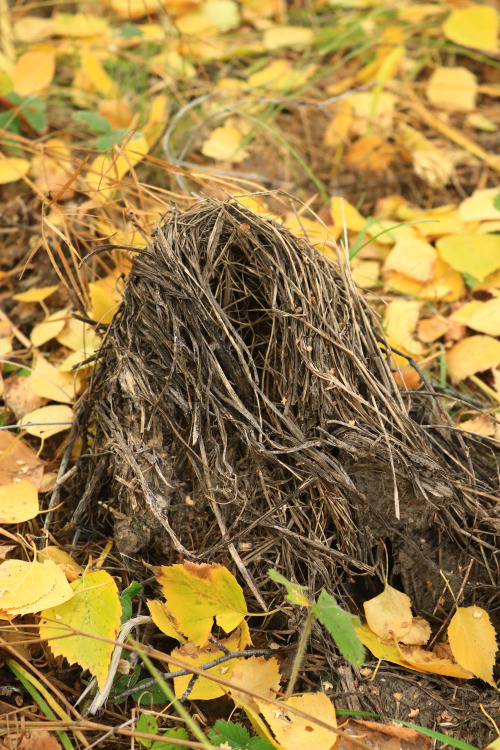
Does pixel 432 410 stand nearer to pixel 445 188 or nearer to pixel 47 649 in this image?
pixel 47 649

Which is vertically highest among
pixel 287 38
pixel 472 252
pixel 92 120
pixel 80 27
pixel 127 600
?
pixel 80 27

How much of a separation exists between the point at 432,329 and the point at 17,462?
1.03 m

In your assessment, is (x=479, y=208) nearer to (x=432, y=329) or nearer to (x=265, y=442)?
(x=432, y=329)

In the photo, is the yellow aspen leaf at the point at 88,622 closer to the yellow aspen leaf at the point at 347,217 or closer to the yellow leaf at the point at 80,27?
the yellow aspen leaf at the point at 347,217

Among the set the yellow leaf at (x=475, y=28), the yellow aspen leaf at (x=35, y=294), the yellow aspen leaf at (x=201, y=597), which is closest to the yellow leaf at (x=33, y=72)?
the yellow aspen leaf at (x=35, y=294)

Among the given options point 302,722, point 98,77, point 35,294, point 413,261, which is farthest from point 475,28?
point 302,722

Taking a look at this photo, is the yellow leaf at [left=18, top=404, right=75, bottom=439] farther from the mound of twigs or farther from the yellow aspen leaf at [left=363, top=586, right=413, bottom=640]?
the yellow aspen leaf at [left=363, top=586, right=413, bottom=640]

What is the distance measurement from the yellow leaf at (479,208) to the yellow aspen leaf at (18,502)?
1.37 m

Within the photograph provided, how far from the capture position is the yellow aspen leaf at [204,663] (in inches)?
38.0

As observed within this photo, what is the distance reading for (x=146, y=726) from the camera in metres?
0.94

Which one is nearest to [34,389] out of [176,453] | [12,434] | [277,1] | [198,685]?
[12,434]

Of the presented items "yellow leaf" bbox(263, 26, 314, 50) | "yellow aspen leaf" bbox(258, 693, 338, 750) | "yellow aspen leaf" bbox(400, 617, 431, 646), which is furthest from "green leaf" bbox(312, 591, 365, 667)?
"yellow leaf" bbox(263, 26, 314, 50)

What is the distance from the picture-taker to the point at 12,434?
1.32 meters

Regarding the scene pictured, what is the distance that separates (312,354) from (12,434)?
2.20 ft
